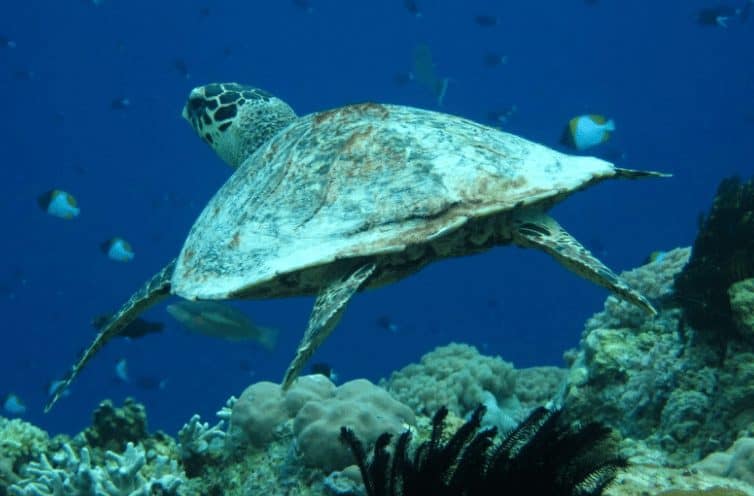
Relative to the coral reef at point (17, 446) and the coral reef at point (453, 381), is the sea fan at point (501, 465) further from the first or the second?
the coral reef at point (17, 446)

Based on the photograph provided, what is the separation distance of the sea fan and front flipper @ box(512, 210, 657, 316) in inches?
28.5

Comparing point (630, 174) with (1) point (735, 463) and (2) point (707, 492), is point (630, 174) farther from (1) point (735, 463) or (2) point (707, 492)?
(2) point (707, 492)

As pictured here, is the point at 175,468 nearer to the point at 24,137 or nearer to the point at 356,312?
the point at 356,312

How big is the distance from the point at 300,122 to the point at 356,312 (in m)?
31.2

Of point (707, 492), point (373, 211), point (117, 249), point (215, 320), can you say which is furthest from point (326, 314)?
point (117, 249)

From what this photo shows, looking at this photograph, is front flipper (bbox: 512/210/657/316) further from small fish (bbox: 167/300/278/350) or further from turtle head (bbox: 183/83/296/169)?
small fish (bbox: 167/300/278/350)

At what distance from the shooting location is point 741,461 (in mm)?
2881

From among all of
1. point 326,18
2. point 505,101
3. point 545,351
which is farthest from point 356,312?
point 326,18

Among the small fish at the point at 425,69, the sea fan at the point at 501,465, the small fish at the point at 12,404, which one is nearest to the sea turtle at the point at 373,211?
the sea fan at the point at 501,465

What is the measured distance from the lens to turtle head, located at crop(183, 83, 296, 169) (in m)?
5.21

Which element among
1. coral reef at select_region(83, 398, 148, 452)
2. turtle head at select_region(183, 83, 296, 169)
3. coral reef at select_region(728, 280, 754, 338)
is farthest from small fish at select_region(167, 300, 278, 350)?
coral reef at select_region(728, 280, 754, 338)

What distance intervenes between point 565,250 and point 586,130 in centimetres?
608

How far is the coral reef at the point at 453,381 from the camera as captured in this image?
6191mm

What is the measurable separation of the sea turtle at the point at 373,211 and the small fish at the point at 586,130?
5131 mm
